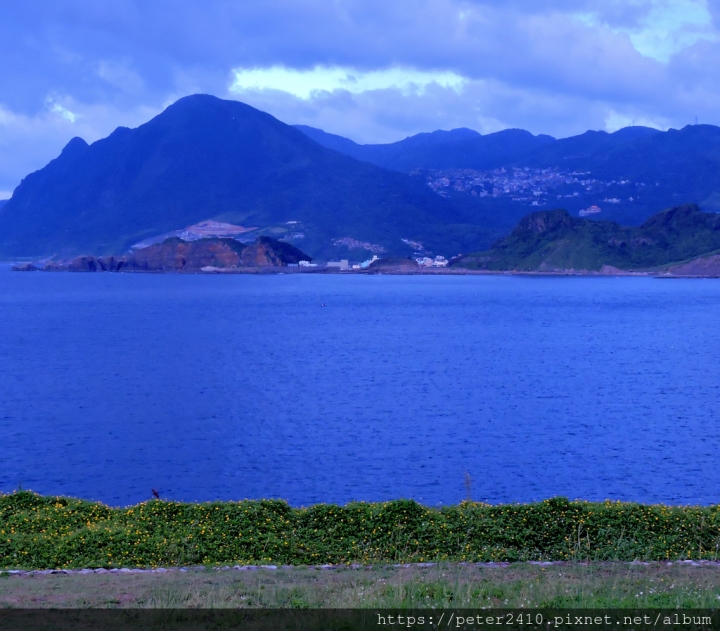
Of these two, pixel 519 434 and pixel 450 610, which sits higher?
pixel 450 610

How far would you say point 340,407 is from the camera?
3931 cm

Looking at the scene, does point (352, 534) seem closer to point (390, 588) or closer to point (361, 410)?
point (390, 588)

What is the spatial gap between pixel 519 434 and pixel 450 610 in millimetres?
25311

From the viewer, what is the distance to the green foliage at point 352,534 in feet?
43.5

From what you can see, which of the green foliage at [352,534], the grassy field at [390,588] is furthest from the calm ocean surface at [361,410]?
the grassy field at [390,588]

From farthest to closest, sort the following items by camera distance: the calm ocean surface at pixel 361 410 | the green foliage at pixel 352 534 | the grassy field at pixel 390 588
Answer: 1. the calm ocean surface at pixel 361 410
2. the green foliage at pixel 352 534
3. the grassy field at pixel 390 588

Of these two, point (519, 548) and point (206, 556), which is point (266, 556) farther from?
point (519, 548)

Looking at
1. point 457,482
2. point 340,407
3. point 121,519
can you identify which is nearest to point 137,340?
point 340,407

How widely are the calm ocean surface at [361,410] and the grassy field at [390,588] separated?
12.1 meters

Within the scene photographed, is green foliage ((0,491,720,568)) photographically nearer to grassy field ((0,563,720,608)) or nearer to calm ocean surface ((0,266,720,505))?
grassy field ((0,563,720,608))

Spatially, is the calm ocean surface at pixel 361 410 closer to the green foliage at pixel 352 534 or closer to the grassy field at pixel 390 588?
the green foliage at pixel 352 534

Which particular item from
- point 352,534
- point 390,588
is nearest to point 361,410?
point 352,534

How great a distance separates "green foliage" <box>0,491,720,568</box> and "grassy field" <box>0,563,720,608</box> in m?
1.24

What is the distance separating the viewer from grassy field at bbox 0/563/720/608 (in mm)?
9211
